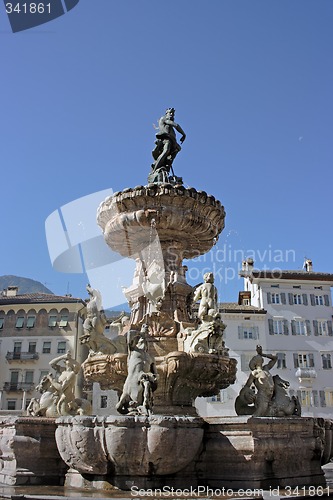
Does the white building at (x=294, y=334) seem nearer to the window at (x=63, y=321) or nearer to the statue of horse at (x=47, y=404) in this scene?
the window at (x=63, y=321)

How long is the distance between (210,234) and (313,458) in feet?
22.0

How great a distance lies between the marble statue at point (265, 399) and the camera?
1079 centimetres

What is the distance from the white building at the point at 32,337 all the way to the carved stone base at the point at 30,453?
34.0 m

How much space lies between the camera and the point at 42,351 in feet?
146

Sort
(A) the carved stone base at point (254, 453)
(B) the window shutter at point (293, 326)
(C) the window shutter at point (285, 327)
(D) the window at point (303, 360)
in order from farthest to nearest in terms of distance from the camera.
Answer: (B) the window shutter at point (293, 326) → (C) the window shutter at point (285, 327) → (D) the window at point (303, 360) → (A) the carved stone base at point (254, 453)

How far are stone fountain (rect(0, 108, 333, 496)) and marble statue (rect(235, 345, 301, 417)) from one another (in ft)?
0.09

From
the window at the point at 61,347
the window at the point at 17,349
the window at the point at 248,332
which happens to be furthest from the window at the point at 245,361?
the window at the point at 17,349

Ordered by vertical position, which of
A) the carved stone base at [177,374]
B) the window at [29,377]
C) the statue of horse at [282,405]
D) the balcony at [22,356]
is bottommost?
the statue of horse at [282,405]

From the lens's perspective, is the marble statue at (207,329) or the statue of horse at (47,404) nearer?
the statue of horse at (47,404)

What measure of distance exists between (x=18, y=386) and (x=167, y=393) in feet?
112

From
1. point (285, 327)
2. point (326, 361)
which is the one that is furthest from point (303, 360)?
point (285, 327)

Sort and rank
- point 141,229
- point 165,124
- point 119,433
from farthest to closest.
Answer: point 165,124, point 141,229, point 119,433

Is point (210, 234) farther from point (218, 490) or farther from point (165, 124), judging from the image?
point (218, 490)

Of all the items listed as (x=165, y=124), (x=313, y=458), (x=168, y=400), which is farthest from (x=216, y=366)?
(x=165, y=124)
